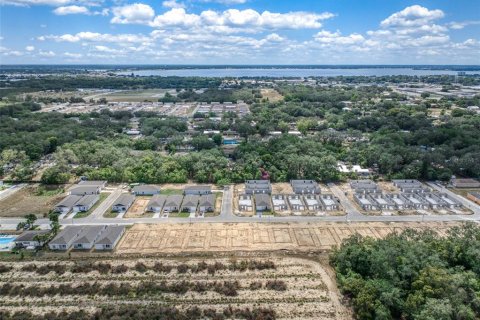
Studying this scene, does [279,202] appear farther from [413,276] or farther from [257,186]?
[413,276]

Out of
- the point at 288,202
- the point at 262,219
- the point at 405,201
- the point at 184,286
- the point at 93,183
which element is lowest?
the point at 184,286

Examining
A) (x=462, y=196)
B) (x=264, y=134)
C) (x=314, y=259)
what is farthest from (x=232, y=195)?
(x=264, y=134)

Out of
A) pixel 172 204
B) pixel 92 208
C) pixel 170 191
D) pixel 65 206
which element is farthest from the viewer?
pixel 170 191

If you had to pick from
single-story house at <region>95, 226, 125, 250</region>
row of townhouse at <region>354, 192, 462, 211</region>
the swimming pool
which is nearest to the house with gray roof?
row of townhouse at <region>354, 192, 462, 211</region>

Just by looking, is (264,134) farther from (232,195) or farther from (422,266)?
(422,266)

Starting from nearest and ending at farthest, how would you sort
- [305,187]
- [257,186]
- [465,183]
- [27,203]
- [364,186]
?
1. [27,203]
2. [305,187]
3. [257,186]
4. [364,186]
5. [465,183]

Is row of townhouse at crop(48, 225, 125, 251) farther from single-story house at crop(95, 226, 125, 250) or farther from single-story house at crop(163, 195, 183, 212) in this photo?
single-story house at crop(163, 195, 183, 212)

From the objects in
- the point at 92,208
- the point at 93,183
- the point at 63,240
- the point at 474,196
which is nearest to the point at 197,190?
Answer: the point at 92,208
